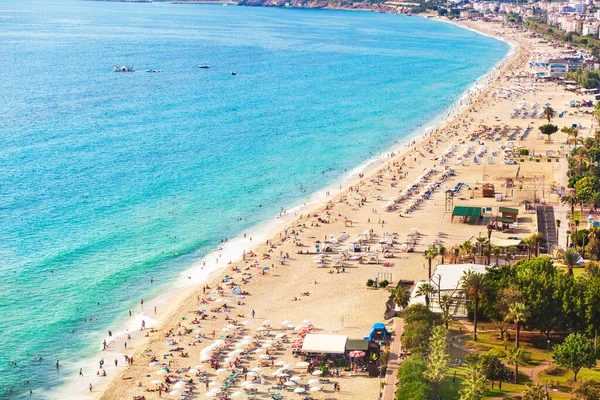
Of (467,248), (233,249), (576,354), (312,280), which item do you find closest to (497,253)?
(467,248)

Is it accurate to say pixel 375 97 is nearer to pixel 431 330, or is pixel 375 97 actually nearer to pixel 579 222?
pixel 579 222

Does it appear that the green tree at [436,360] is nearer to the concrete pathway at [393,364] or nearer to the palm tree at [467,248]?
the concrete pathway at [393,364]

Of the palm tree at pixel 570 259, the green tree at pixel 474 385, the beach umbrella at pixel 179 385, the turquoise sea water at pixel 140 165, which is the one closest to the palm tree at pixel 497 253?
the palm tree at pixel 570 259

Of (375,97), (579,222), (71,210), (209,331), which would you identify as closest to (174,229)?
(71,210)

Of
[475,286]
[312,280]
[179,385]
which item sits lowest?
[179,385]

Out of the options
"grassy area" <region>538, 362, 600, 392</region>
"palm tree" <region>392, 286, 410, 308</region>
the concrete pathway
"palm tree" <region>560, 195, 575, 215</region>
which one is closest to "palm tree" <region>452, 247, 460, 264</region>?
"palm tree" <region>392, 286, 410, 308</region>

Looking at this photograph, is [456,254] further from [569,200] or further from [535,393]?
[535,393]

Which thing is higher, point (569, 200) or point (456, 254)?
point (569, 200)
